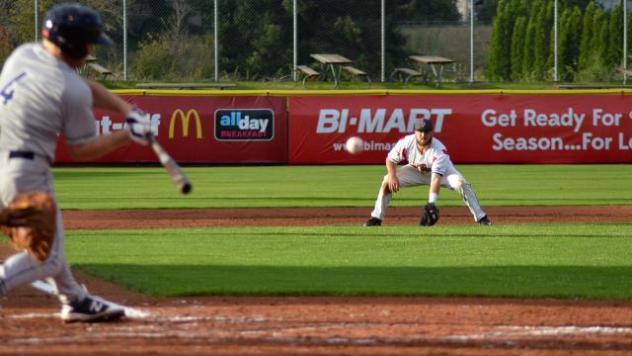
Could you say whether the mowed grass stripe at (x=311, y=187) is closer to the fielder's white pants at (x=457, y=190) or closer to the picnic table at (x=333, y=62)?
the fielder's white pants at (x=457, y=190)

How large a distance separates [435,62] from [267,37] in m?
4.78

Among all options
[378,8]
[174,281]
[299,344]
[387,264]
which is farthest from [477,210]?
[378,8]

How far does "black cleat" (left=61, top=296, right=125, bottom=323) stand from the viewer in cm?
802

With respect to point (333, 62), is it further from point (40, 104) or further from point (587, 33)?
point (40, 104)

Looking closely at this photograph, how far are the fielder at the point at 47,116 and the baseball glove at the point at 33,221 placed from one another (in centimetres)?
6

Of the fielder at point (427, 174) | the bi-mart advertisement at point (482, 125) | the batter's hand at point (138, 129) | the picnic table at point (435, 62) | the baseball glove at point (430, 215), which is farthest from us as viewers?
the picnic table at point (435, 62)

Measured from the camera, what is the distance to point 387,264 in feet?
38.4

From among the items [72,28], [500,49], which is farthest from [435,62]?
[72,28]

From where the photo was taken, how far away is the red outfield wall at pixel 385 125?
30391mm

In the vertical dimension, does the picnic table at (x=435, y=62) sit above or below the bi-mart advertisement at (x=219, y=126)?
above

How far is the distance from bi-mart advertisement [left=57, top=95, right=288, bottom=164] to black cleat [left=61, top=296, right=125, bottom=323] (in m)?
22.6

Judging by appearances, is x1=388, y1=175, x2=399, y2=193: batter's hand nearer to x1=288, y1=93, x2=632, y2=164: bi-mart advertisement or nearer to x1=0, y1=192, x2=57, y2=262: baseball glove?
x1=0, y1=192, x2=57, y2=262: baseball glove

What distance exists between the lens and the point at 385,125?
99.9 ft

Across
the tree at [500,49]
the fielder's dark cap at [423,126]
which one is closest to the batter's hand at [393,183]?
the fielder's dark cap at [423,126]
